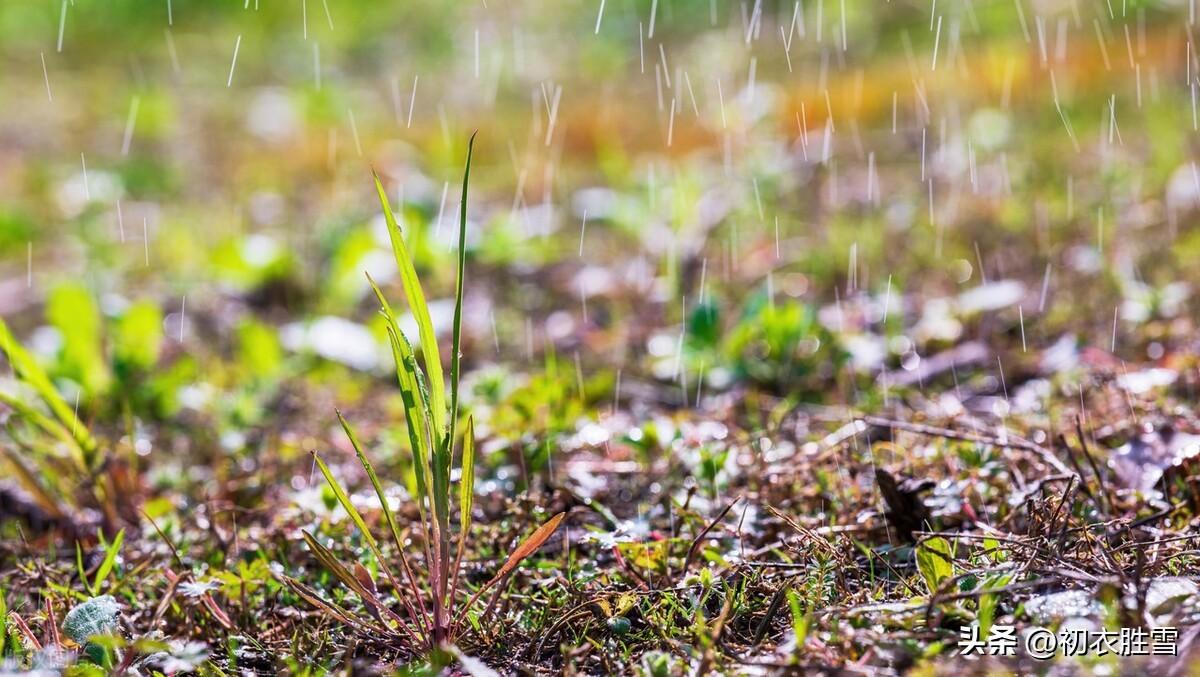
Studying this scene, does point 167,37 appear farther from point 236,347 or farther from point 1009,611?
point 1009,611

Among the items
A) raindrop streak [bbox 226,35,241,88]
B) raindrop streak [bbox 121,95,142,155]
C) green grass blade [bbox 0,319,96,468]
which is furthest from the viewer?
raindrop streak [bbox 226,35,241,88]

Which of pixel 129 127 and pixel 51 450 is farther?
pixel 129 127

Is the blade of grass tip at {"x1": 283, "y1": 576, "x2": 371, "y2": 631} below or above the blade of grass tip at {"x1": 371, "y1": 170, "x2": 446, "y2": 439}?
below

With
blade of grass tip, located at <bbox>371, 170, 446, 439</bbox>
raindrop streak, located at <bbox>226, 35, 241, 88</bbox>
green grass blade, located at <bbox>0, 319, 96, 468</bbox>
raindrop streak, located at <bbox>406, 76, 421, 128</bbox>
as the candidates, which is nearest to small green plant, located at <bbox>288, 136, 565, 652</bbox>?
blade of grass tip, located at <bbox>371, 170, 446, 439</bbox>

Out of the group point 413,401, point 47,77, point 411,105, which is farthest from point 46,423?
point 47,77

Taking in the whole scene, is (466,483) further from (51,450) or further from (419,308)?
(51,450)

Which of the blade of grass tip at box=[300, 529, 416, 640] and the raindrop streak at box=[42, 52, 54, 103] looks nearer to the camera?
the blade of grass tip at box=[300, 529, 416, 640]

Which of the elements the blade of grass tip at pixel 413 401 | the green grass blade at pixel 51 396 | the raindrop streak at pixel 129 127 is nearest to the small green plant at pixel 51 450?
the green grass blade at pixel 51 396

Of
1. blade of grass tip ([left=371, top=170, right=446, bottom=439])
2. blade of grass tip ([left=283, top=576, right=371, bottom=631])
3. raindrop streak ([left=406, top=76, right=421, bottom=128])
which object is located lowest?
raindrop streak ([left=406, top=76, right=421, bottom=128])

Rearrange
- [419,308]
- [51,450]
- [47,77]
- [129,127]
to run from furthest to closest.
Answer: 1. [47,77]
2. [129,127]
3. [51,450]
4. [419,308]

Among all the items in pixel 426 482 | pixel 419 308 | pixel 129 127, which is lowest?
pixel 129 127

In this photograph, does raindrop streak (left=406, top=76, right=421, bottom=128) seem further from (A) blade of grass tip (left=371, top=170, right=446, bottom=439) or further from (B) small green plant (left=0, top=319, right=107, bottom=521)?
(A) blade of grass tip (left=371, top=170, right=446, bottom=439)

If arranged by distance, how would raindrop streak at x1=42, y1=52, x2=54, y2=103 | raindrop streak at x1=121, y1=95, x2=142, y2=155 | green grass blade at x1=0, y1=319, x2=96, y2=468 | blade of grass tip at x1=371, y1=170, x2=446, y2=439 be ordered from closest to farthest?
blade of grass tip at x1=371, y1=170, x2=446, y2=439
green grass blade at x1=0, y1=319, x2=96, y2=468
raindrop streak at x1=121, y1=95, x2=142, y2=155
raindrop streak at x1=42, y1=52, x2=54, y2=103
